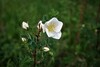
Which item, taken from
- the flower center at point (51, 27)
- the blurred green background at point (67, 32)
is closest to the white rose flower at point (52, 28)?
the flower center at point (51, 27)

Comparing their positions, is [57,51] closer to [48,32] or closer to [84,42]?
[84,42]

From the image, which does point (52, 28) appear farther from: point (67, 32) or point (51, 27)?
point (67, 32)

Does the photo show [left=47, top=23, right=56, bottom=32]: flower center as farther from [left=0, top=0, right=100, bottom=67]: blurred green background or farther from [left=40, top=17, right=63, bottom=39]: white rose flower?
[left=0, top=0, right=100, bottom=67]: blurred green background

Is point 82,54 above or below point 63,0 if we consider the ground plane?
below

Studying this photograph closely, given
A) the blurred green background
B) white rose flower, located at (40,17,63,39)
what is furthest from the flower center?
the blurred green background

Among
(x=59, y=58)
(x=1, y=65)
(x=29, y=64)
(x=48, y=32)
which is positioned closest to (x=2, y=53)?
(x=1, y=65)

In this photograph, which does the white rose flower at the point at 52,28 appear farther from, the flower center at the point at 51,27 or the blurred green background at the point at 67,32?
the blurred green background at the point at 67,32

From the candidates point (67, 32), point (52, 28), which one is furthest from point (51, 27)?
point (67, 32)

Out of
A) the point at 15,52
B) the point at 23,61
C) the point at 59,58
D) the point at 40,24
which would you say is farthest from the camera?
the point at 59,58
